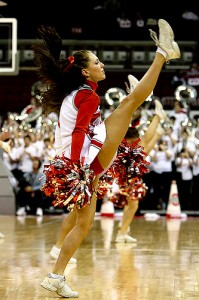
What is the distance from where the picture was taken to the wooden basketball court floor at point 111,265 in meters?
4.74

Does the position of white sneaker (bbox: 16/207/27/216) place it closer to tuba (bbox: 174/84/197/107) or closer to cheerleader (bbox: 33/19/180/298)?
tuba (bbox: 174/84/197/107)

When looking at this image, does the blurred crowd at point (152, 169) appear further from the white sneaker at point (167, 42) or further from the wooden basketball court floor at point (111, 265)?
the white sneaker at point (167, 42)

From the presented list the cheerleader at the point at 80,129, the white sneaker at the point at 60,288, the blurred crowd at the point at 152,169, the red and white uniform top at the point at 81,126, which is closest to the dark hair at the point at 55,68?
the cheerleader at the point at 80,129

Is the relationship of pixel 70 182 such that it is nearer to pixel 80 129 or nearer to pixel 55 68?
pixel 80 129

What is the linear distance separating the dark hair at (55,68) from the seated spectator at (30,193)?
9.31 metres

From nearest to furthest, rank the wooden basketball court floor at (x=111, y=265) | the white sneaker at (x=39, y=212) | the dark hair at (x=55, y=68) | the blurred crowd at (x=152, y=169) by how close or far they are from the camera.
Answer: the wooden basketball court floor at (x=111, y=265) → the dark hair at (x=55, y=68) → the white sneaker at (x=39, y=212) → the blurred crowd at (x=152, y=169)

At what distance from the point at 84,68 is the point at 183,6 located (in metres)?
17.8

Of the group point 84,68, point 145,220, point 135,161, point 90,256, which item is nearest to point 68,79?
point 84,68

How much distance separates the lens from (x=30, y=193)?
1436 cm

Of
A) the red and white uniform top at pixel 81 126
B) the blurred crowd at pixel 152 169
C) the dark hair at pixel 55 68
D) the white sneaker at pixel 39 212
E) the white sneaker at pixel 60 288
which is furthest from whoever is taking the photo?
the blurred crowd at pixel 152 169

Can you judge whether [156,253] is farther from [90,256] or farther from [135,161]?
[135,161]

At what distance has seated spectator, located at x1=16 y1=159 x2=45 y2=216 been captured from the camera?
47.0 feet

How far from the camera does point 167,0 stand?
22.1 m

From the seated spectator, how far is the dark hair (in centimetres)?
931
